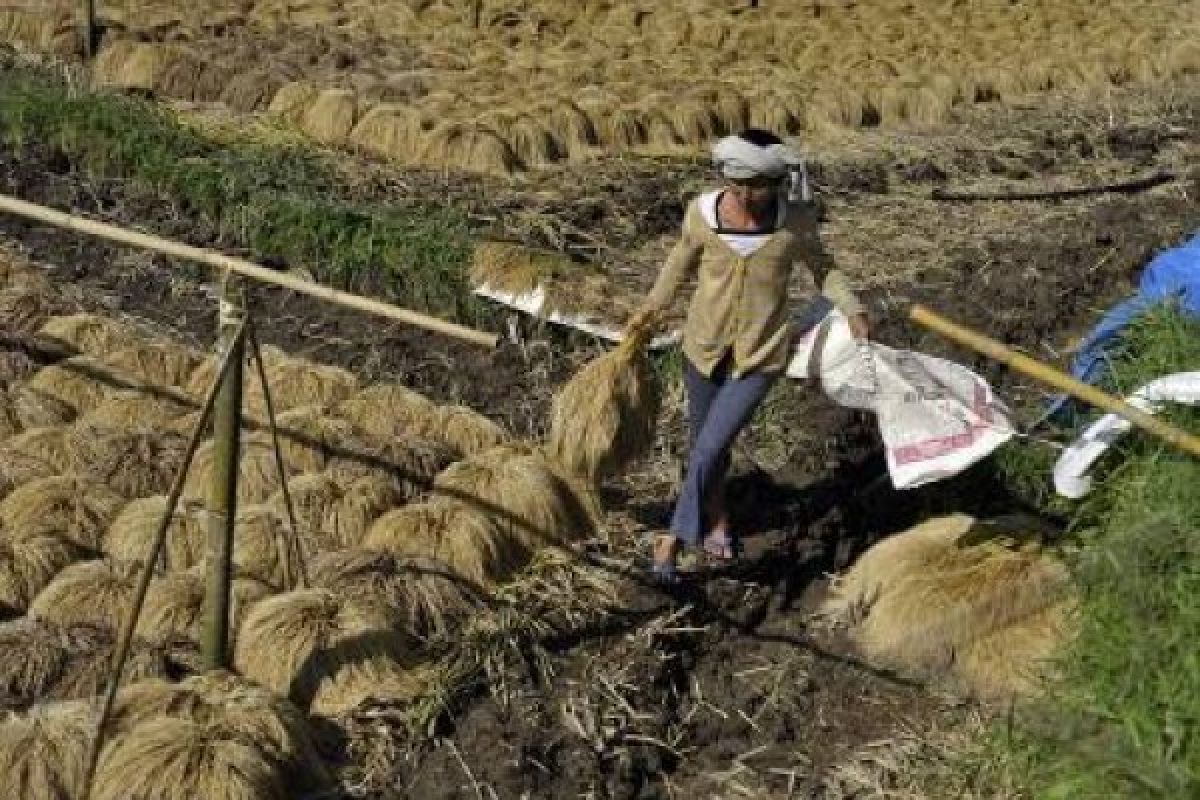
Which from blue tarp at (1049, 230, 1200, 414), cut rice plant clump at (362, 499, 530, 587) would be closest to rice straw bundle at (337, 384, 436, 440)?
cut rice plant clump at (362, 499, 530, 587)

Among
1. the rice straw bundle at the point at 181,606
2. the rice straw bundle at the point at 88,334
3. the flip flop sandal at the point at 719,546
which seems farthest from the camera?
the rice straw bundle at the point at 88,334

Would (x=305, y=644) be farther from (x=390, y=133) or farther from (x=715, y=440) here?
(x=390, y=133)

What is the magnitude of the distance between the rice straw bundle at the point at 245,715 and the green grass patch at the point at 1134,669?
1694 millimetres

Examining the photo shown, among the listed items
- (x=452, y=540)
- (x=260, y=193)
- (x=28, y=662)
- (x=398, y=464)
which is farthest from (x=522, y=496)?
(x=260, y=193)

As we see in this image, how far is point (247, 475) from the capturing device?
17.1 ft

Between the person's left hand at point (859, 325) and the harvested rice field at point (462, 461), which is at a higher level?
the person's left hand at point (859, 325)

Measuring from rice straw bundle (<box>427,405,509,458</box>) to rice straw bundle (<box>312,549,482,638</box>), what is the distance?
93cm

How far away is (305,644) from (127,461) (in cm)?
129

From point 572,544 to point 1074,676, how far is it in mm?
1899

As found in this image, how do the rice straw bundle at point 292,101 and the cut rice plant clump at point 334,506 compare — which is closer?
the cut rice plant clump at point 334,506

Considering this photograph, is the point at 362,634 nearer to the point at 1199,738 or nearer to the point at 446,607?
the point at 446,607

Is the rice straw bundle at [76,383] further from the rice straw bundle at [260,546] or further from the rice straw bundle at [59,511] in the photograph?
the rice straw bundle at [260,546]

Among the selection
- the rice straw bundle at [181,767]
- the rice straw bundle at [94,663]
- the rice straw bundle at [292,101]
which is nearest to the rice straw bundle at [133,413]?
the rice straw bundle at [94,663]

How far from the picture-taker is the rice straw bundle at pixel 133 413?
5.59m
